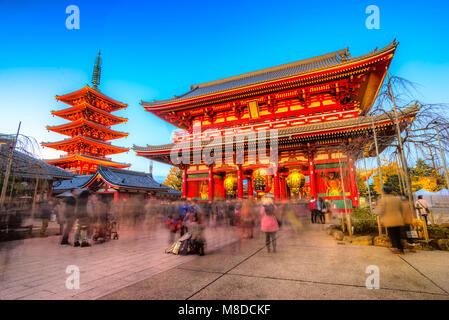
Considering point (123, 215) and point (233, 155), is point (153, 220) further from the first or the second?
point (233, 155)

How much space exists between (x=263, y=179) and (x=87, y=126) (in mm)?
30944

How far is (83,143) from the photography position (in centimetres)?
3253

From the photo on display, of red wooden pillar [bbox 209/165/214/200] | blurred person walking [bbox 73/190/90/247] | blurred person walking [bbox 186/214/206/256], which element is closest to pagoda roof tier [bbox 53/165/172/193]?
red wooden pillar [bbox 209/165/214/200]

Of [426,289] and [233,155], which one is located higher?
[233,155]

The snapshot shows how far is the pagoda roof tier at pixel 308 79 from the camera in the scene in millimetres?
12195

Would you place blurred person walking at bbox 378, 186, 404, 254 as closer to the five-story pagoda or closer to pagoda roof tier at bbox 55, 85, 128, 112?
the five-story pagoda

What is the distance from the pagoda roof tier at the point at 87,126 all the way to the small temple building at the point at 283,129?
1991cm

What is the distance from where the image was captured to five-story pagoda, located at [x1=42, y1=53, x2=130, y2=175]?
105 feet

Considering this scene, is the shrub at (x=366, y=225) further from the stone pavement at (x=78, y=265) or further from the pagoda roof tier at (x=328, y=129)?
the stone pavement at (x=78, y=265)

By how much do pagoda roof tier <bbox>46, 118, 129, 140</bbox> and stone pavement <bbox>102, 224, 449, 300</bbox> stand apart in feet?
114

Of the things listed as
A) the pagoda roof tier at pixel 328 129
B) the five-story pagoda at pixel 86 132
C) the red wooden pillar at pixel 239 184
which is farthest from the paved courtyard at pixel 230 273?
the five-story pagoda at pixel 86 132

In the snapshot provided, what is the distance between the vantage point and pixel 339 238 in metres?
7.00
